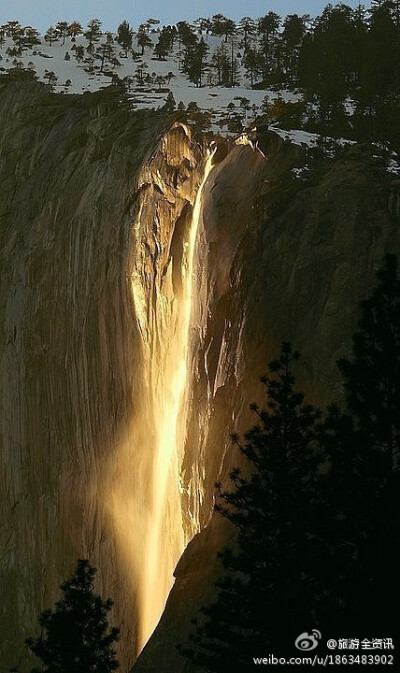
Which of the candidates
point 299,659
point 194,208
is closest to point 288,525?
point 299,659

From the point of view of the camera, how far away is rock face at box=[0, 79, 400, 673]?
2038 centimetres

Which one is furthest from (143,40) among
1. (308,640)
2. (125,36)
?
(308,640)

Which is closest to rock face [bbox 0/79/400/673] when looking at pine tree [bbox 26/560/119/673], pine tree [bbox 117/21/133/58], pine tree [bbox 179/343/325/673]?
pine tree [bbox 26/560/119/673]

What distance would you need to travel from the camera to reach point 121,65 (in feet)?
172

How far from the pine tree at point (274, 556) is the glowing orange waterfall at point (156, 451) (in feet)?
29.6

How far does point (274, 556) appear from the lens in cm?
1494

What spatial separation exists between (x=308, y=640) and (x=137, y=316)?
17012mm

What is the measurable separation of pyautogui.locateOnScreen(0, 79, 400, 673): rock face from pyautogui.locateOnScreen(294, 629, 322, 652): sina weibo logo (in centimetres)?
358

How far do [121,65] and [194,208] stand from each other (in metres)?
27.1

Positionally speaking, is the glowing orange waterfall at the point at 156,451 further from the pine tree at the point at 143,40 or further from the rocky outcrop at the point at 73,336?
the pine tree at the point at 143,40

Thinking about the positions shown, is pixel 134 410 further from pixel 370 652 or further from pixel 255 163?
pixel 370 652

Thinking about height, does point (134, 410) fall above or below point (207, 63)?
below

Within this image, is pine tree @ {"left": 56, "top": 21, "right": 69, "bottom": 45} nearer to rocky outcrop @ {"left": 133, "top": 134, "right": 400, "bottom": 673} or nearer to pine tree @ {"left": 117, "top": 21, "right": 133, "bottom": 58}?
pine tree @ {"left": 117, "top": 21, "right": 133, "bottom": 58}

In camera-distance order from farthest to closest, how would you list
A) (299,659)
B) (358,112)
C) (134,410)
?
1. (358,112)
2. (134,410)
3. (299,659)
